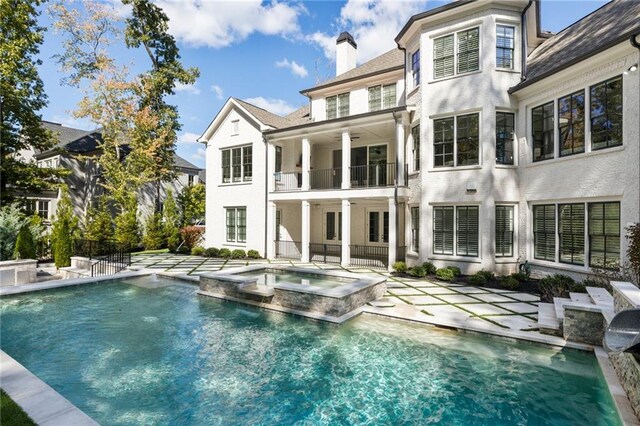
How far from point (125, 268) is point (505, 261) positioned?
15.8 m

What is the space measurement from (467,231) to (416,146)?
4491 mm

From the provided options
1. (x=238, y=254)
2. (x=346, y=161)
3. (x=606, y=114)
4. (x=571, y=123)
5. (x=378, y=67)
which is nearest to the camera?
(x=606, y=114)

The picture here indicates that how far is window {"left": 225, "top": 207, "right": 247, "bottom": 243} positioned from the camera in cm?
1950

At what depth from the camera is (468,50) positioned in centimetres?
1264

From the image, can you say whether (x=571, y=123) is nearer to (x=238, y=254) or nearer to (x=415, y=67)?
(x=415, y=67)

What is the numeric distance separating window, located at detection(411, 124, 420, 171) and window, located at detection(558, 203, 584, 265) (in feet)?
18.3

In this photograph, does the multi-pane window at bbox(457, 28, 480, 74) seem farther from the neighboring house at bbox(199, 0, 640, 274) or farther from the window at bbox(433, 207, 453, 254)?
the window at bbox(433, 207, 453, 254)

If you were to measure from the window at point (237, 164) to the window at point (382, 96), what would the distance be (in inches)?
302

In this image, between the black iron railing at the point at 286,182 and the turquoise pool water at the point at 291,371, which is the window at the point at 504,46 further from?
the black iron railing at the point at 286,182

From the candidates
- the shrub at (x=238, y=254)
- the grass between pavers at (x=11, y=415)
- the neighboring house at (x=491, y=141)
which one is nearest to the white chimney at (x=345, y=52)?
the neighboring house at (x=491, y=141)

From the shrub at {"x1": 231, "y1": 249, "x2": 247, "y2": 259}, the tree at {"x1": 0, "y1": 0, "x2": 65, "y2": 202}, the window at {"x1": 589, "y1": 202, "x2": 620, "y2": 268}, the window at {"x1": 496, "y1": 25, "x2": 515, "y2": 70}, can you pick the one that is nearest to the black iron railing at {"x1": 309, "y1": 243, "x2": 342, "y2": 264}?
the shrub at {"x1": 231, "y1": 249, "x2": 247, "y2": 259}

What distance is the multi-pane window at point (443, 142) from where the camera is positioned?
13.0 meters

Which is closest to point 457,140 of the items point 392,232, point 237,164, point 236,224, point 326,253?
point 392,232

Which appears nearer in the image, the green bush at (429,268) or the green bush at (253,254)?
the green bush at (429,268)
